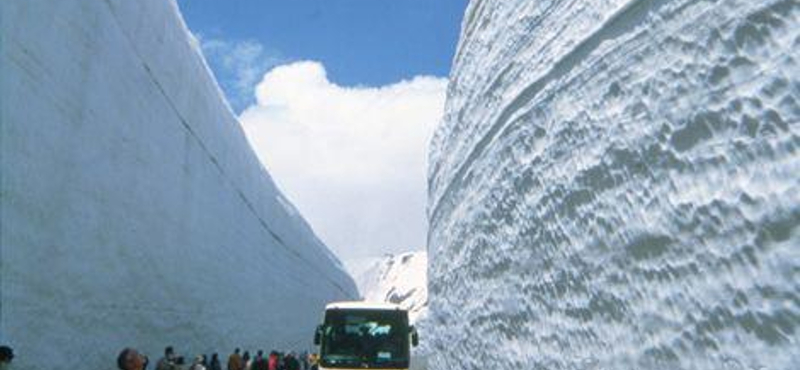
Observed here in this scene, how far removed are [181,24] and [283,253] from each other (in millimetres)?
13936

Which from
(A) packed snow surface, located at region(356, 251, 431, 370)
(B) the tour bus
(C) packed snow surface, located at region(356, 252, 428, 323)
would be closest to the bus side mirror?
(B) the tour bus

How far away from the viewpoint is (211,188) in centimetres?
1820

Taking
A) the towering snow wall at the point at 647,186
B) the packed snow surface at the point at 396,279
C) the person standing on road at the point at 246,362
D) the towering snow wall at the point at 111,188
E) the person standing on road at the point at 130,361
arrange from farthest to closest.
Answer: the packed snow surface at the point at 396,279 → the person standing on road at the point at 246,362 → the towering snow wall at the point at 111,188 → the person standing on road at the point at 130,361 → the towering snow wall at the point at 647,186

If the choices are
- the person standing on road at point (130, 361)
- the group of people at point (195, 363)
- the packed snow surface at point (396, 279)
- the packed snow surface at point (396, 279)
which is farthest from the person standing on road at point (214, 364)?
the packed snow surface at point (396, 279)

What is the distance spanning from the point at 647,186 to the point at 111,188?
9.88 metres

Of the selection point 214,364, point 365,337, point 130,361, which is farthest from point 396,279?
point 130,361

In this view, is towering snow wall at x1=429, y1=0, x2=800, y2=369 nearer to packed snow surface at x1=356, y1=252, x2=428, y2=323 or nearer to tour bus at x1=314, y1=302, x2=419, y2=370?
tour bus at x1=314, y1=302, x2=419, y2=370

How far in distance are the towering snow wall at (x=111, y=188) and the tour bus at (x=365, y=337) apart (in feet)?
10.1

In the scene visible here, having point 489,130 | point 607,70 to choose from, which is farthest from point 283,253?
point 607,70

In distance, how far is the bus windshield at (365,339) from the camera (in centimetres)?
1123

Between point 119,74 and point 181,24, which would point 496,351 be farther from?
point 181,24

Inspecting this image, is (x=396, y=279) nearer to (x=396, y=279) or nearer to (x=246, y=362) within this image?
(x=396, y=279)

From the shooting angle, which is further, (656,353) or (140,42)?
(140,42)

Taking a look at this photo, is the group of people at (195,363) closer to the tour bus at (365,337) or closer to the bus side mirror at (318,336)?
the bus side mirror at (318,336)
